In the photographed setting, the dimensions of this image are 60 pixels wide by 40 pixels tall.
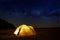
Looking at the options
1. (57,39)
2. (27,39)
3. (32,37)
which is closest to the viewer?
(27,39)

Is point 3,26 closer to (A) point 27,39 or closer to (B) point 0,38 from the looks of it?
(B) point 0,38

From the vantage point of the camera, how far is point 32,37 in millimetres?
10773

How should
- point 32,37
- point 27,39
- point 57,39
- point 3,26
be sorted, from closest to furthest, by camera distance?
1. point 27,39
2. point 32,37
3. point 57,39
4. point 3,26

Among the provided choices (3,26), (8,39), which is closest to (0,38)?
(8,39)

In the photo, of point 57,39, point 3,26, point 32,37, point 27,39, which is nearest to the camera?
point 27,39

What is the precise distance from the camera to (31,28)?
431 inches

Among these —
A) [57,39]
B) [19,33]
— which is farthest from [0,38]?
[57,39]

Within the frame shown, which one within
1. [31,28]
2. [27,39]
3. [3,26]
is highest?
[3,26]

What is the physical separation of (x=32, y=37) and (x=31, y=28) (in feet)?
1.73

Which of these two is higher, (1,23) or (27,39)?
(1,23)

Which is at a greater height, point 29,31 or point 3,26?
point 3,26

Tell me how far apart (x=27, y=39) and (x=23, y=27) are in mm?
801

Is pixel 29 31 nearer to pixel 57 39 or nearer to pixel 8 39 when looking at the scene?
pixel 8 39

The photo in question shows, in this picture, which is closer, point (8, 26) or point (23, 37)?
point (23, 37)
